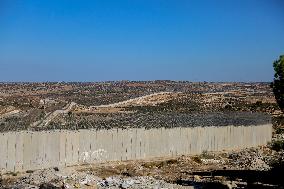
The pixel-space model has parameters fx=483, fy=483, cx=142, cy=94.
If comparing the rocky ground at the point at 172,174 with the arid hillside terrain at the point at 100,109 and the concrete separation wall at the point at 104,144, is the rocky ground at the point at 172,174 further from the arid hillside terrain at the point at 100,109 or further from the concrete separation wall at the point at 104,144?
the arid hillside terrain at the point at 100,109

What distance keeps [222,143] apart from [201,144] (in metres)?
2.47

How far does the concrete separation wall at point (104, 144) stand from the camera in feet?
90.1

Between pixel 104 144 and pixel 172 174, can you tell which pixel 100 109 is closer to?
pixel 104 144

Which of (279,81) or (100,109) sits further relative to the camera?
(100,109)

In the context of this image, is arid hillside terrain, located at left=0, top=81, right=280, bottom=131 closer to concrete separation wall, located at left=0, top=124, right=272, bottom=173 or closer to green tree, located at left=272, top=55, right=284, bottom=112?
concrete separation wall, located at left=0, top=124, right=272, bottom=173

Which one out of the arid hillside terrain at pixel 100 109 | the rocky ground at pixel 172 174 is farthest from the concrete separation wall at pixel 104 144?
the arid hillside terrain at pixel 100 109

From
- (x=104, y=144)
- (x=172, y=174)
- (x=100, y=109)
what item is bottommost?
(x=172, y=174)

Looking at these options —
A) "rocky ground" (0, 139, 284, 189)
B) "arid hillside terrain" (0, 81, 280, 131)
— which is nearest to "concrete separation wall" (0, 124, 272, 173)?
"rocky ground" (0, 139, 284, 189)

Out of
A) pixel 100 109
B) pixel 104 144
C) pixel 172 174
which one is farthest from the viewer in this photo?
pixel 100 109

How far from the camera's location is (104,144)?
3091 cm

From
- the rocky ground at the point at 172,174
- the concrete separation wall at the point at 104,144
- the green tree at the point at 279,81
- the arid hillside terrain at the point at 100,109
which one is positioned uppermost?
the green tree at the point at 279,81

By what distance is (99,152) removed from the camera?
30.6 meters

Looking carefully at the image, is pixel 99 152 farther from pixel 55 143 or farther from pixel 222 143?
pixel 222 143

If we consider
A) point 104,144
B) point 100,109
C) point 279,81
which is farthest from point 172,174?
point 100,109
